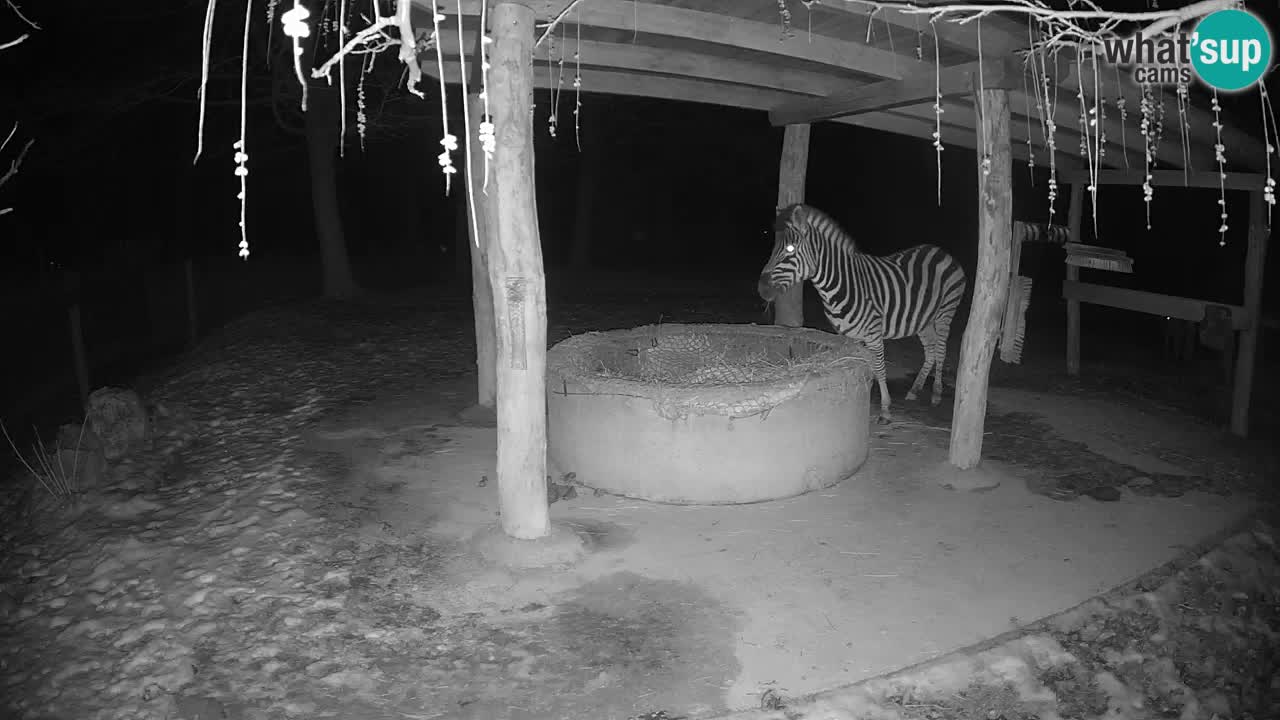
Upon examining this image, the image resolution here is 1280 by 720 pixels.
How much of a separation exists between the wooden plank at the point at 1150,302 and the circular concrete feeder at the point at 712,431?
3302 millimetres

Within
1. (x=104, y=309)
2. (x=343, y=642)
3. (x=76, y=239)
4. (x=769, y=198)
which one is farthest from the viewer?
(x=769, y=198)

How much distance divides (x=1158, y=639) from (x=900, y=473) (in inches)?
91.7

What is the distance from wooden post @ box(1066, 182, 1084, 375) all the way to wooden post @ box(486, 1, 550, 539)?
668 cm

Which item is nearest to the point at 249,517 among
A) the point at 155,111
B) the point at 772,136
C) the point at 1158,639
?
the point at 1158,639

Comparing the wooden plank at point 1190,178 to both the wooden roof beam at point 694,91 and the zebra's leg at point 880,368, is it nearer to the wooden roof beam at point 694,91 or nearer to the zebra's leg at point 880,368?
the wooden roof beam at point 694,91

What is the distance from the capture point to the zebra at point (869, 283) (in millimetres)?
7379

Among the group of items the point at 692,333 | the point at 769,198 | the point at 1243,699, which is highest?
the point at 769,198

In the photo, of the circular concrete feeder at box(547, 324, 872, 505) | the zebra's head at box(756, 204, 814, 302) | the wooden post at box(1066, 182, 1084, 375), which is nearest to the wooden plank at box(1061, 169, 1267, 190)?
the wooden post at box(1066, 182, 1084, 375)

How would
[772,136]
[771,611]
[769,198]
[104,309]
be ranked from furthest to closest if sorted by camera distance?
[769,198]
[772,136]
[104,309]
[771,611]

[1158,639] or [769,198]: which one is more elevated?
[769,198]

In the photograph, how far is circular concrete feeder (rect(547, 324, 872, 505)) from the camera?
550cm

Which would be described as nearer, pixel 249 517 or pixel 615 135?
pixel 249 517

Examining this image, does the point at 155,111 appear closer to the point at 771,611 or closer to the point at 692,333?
the point at 692,333

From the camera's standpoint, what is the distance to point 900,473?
6.16 metres
